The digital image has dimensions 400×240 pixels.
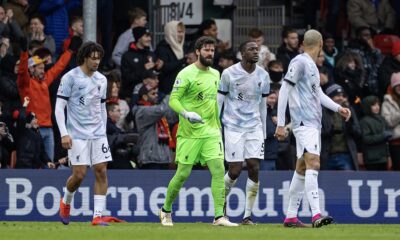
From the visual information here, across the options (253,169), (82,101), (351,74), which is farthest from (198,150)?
(351,74)

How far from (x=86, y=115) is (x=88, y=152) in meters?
0.48

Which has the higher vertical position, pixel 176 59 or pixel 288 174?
pixel 176 59

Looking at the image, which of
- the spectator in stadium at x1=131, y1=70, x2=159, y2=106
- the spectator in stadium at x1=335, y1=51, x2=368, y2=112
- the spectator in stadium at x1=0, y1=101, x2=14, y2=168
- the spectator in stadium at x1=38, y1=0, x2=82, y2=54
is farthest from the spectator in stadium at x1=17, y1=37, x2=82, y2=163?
the spectator in stadium at x1=335, y1=51, x2=368, y2=112

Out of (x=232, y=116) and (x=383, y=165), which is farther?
(x=383, y=165)

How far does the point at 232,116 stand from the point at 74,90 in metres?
2.40

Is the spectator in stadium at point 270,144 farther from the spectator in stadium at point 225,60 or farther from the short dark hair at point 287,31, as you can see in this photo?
the short dark hair at point 287,31

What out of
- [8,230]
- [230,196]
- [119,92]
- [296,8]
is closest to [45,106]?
[119,92]

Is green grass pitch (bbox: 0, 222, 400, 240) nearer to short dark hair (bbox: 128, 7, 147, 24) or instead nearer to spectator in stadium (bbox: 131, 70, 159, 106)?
spectator in stadium (bbox: 131, 70, 159, 106)

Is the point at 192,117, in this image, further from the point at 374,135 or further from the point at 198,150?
the point at 374,135

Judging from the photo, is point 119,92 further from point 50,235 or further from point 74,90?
point 50,235

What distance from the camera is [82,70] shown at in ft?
60.2

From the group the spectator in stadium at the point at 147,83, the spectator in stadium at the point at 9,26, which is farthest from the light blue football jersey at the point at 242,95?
the spectator in stadium at the point at 9,26

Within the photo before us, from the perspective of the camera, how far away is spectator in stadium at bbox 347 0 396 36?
27031mm

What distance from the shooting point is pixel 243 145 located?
765 inches
